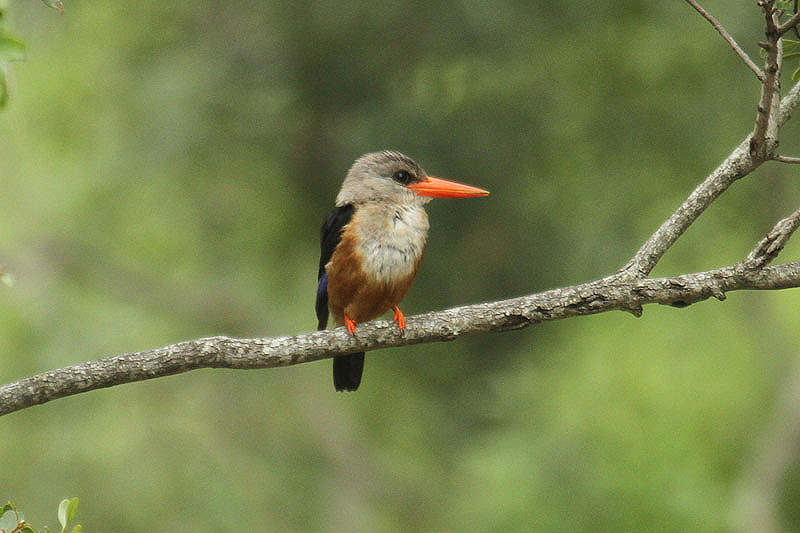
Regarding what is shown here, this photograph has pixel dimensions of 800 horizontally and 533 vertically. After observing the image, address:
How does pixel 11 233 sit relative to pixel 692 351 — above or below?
above

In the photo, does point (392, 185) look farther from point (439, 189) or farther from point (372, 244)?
point (372, 244)

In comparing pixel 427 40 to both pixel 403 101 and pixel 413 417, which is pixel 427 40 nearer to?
pixel 403 101

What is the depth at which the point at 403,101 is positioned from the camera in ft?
19.6

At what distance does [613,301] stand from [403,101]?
11.2 feet

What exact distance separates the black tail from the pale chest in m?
0.59

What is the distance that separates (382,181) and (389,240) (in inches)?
17.5

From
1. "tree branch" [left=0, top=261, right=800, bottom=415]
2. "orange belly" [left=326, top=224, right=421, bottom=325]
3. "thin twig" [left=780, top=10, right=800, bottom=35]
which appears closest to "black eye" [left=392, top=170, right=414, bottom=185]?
"orange belly" [left=326, top=224, right=421, bottom=325]

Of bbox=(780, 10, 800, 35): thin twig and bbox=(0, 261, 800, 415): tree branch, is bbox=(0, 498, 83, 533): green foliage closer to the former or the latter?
bbox=(0, 261, 800, 415): tree branch

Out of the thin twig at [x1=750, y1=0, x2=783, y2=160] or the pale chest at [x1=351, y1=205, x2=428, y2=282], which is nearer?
the thin twig at [x1=750, y1=0, x2=783, y2=160]

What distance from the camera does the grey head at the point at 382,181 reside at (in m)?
4.16

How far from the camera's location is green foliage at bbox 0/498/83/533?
2.08m

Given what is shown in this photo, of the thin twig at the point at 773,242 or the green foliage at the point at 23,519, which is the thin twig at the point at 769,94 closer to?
the thin twig at the point at 773,242

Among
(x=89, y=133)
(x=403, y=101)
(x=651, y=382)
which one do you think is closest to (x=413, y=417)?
(x=651, y=382)

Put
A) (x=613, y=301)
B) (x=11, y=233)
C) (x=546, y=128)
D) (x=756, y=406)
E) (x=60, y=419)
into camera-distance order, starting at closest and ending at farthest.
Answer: (x=613, y=301) → (x=546, y=128) → (x=756, y=406) → (x=60, y=419) → (x=11, y=233)
